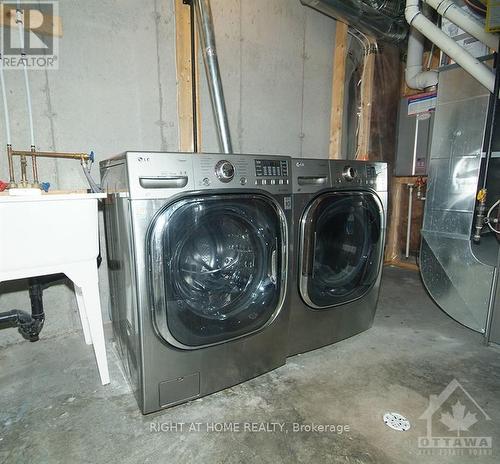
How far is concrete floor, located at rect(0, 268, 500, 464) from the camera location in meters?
1.09

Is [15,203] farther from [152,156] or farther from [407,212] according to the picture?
[407,212]

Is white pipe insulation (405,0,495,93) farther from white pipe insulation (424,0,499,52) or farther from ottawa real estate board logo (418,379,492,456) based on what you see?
ottawa real estate board logo (418,379,492,456)

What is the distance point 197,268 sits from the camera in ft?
4.26

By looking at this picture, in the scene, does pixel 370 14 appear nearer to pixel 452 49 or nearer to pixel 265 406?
pixel 452 49

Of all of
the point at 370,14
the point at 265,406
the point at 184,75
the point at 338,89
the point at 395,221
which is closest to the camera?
the point at 265,406

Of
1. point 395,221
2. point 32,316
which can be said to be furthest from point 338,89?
point 32,316

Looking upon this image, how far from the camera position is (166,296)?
1148 millimetres

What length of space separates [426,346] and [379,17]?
8.53ft

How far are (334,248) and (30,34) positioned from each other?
6.61 feet

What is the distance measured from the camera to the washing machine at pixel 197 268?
1.10 m

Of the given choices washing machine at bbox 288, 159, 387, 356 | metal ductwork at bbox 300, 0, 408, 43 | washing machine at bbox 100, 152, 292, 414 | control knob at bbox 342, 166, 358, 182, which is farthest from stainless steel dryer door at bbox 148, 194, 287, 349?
metal ductwork at bbox 300, 0, 408, 43

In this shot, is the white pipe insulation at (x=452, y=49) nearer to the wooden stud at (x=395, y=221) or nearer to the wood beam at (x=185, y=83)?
the wooden stud at (x=395, y=221)

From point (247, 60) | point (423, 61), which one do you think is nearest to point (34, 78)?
point (247, 60)

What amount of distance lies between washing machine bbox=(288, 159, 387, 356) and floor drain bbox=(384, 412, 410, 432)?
1.68ft
